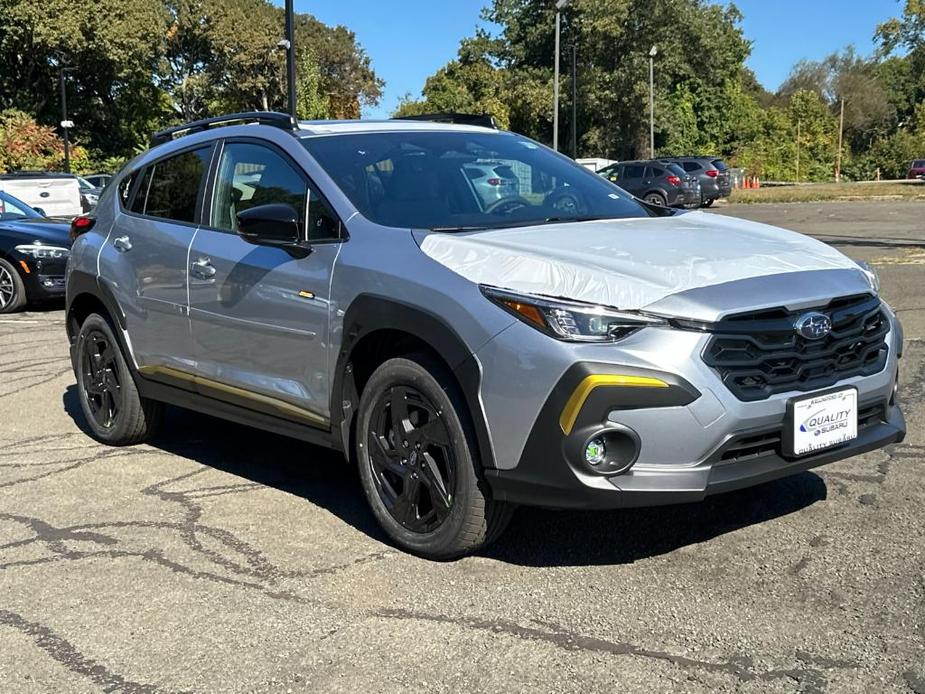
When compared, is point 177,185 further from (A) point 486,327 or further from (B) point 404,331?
(A) point 486,327

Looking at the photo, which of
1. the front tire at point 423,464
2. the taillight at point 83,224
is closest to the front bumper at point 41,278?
the taillight at point 83,224

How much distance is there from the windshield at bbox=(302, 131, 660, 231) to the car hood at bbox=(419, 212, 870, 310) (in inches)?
11.7

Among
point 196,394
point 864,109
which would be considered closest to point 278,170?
point 196,394

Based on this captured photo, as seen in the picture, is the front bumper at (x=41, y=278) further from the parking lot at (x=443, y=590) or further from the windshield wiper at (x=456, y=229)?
the windshield wiper at (x=456, y=229)

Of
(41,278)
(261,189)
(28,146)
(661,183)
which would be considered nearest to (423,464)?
(261,189)

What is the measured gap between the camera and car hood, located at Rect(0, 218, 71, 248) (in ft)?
38.3

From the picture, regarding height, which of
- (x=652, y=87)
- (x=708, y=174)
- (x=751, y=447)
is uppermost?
(x=652, y=87)

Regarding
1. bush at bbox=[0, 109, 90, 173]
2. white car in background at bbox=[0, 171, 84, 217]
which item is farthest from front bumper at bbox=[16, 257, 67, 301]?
bush at bbox=[0, 109, 90, 173]

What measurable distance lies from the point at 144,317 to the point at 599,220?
8.16ft

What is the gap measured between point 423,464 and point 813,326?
1.49 meters

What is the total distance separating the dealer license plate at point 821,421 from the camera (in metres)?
3.39

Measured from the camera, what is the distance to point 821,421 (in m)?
3.48

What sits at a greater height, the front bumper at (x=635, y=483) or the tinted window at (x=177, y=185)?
the tinted window at (x=177, y=185)

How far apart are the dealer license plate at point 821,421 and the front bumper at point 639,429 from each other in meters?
0.04
